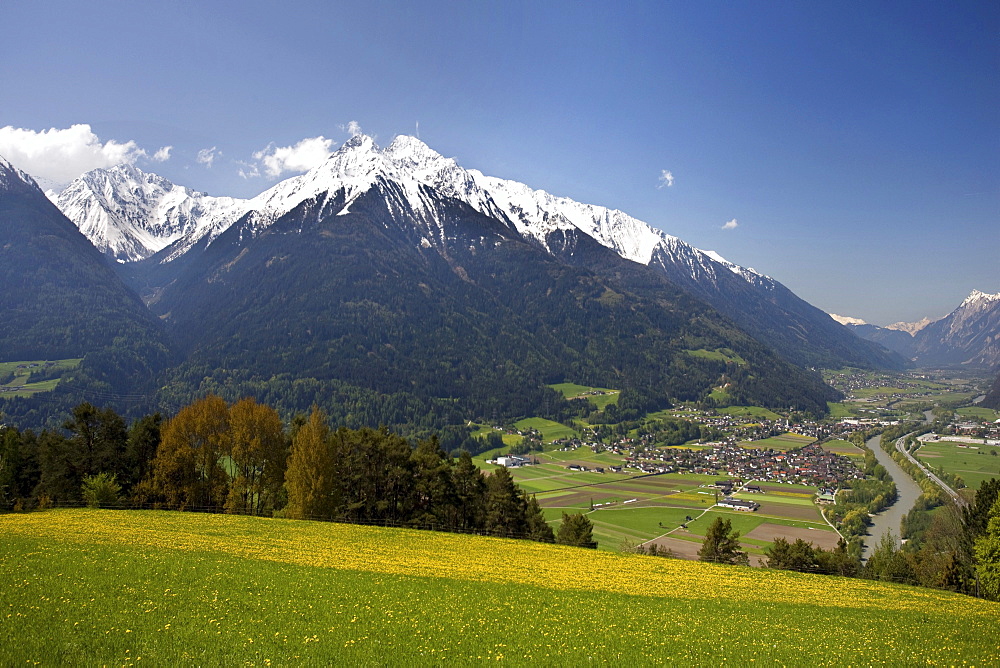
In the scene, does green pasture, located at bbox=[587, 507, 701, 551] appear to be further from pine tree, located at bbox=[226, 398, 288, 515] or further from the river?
pine tree, located at bbox=[226, 398, 288, 515]

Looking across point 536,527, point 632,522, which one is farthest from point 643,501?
point 536,527

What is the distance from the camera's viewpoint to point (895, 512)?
137m

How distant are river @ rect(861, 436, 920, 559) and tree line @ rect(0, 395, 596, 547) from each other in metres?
93.0

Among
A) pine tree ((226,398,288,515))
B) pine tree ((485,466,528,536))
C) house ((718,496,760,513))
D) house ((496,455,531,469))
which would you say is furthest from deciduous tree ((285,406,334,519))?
house ((496,455,531,469))

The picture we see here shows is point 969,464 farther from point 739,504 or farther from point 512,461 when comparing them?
point 512,461

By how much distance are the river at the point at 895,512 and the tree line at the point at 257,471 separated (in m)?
93.0

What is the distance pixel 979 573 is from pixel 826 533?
78696 mm

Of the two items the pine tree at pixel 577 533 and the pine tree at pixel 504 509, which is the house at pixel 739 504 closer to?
the pine tree at pixel 577 533

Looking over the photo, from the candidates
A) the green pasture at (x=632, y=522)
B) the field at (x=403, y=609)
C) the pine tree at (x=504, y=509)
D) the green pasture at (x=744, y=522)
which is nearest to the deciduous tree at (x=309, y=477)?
the field at (x=403, y=609)

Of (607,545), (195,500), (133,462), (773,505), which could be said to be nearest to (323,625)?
(195,500)

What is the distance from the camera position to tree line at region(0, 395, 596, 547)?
5509 centimetres

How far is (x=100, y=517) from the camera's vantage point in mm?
42312

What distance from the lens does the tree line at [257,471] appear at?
55.1 m

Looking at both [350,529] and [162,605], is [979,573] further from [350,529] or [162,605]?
[162,605]
